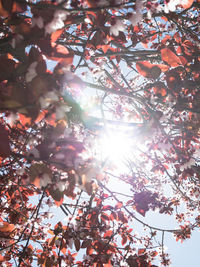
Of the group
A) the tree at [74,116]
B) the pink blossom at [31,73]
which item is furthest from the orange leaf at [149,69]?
the pink blossom at [31,73]

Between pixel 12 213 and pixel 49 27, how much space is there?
2009mm

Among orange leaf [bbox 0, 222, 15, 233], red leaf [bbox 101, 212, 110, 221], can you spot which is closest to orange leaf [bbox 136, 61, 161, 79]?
red leaf [bbox 101, 212, 110, 221]

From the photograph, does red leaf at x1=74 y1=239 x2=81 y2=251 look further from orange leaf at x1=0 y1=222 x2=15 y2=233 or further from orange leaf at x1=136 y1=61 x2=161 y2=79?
orange leaf at x1=136 y1=61 x2=161 y2=79

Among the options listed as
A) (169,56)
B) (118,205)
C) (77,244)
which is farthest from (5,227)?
(169,56)

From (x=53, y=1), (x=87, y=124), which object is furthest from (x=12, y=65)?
(x=87, y=124)

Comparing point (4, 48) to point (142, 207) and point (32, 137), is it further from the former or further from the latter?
point (142, 207)

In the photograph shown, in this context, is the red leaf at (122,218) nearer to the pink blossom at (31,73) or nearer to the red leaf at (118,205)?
the red leaf at (118,205)

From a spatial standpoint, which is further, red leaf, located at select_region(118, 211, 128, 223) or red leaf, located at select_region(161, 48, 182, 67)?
red leaf, located at select_region(118, 211, 128, 223)

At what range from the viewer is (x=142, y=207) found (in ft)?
5.65

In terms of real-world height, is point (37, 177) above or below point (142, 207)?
below

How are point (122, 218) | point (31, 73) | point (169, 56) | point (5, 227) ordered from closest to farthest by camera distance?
point (31, 73)
point (169, 56)
point (5, 227)
point (122, 218)

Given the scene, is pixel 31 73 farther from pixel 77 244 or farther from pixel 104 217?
pixel 104 217

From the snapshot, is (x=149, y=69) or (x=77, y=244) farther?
(x=77, y=244)

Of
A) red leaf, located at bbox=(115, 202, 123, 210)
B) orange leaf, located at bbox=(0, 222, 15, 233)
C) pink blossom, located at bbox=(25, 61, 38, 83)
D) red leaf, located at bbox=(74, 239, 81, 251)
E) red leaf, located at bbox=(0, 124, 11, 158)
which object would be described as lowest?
red leaf, located at bbox=(74, 239, 81, 251)
